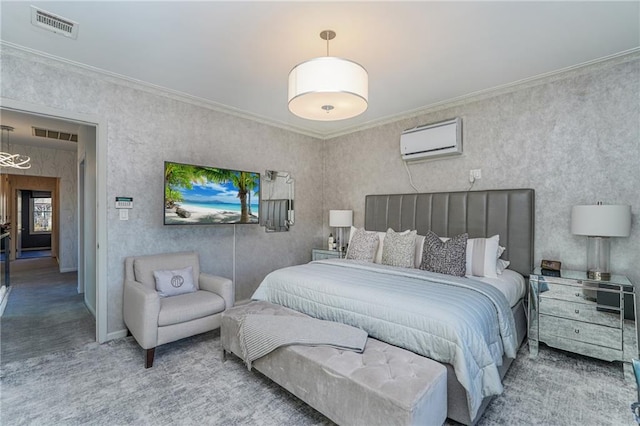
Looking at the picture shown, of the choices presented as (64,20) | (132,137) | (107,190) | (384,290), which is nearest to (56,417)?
(107,190)

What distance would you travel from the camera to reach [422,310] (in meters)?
1.98

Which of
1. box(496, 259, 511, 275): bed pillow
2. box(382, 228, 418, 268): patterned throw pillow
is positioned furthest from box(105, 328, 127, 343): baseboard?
box(496, 259, 511, 275): bed pillow

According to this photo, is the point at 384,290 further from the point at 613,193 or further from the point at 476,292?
the point at 613,193

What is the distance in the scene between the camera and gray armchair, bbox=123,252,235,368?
2588 millimetres

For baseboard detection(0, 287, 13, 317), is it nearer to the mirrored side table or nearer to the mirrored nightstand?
the mirrored nightstand

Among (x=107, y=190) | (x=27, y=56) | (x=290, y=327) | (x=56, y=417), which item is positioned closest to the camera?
(x=56, y=417)

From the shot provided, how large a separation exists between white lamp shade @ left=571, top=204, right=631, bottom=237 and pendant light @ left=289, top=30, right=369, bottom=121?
2.19 m

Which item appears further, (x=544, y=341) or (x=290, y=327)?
(x=544, y=341)

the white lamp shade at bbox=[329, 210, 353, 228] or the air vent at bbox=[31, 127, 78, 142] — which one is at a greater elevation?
the air vent at bbox=[31, 127, 78, 142]

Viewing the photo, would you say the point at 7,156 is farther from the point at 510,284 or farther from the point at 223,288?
the point at 510,284

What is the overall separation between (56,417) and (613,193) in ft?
15.4

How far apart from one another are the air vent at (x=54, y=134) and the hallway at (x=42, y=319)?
8.89ft

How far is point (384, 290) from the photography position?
7.56ft

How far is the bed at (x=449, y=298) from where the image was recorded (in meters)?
1.81
